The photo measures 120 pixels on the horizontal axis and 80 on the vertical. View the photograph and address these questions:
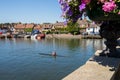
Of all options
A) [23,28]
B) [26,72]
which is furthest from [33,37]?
[26,72]

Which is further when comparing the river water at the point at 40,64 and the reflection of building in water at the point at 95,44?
the reflection of building in water at the point at 95,44

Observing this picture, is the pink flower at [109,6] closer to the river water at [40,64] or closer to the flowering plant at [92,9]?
the flowering plant at [92,9]

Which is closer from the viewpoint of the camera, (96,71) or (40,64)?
(96,71)

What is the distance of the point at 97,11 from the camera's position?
14.5 ft

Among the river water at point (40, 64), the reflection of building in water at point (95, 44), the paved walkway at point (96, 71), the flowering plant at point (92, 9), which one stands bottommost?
the reflection of building in water at point (95, 44)

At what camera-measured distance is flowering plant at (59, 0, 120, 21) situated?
13.1 feet

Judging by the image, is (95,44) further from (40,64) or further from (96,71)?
(96,71)

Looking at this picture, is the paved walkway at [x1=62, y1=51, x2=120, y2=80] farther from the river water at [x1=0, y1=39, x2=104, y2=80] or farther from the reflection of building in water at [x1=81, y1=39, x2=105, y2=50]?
the reflection of building in water at [x1=81, y1=39, x2=105, y2=50]

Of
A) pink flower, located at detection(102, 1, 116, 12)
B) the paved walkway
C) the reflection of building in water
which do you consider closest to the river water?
the reflection of building in water

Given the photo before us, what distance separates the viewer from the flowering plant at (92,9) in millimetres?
3979

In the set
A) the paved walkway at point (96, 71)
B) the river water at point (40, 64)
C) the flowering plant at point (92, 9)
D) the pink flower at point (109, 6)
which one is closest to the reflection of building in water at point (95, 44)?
the river water at point (40, 64)

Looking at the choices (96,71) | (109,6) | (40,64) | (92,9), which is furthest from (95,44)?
(109,6)

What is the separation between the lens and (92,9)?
177 inches

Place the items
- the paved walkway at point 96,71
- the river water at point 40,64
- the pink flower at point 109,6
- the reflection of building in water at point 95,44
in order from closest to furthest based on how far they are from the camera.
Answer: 1. the pink flower at point 109,6
2. the paved walkway at point 96,71
3. the river water at point 40,64
4. the reflection of building in water at point 95,44
